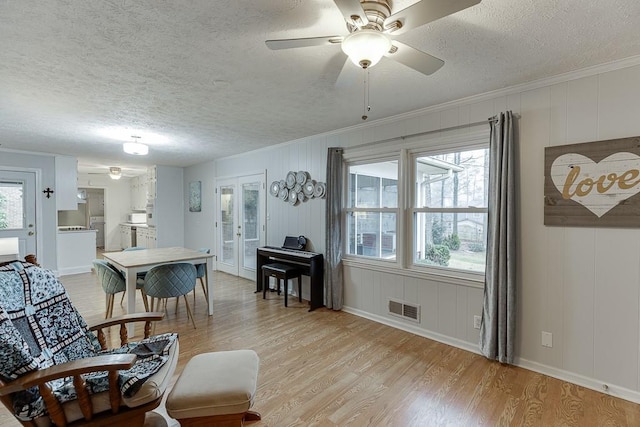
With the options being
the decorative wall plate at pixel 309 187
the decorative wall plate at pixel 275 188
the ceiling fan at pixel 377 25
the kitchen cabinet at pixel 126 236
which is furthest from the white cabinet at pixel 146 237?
A: the ceiling fan at pixel 377 25

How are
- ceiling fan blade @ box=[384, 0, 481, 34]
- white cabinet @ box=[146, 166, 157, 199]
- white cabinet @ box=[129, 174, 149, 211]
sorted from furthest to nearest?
white cabinet @ box=[129, 174, 149, 211]
white cabinet @ box=[146, 166, 157, 199]
ceiling fan blade @ box=[384, 0, 481, 34]

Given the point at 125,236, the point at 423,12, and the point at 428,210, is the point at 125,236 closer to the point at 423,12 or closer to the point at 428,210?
the point at 428,210

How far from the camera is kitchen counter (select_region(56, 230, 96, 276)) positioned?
604 cm

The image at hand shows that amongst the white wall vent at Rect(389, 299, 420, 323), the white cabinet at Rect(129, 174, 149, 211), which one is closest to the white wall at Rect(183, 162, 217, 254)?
the white cabinet at Rect(129, 174, 149, 211)

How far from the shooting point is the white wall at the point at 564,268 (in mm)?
2195

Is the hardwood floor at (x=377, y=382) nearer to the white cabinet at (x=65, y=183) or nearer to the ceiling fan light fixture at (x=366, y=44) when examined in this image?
the ceiling fan light fixture at (x=366, y=44)

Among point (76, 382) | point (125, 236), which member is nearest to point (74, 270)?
point (125, 236)

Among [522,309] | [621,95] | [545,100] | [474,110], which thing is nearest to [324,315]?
[522,309]

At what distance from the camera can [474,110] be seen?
289 cm

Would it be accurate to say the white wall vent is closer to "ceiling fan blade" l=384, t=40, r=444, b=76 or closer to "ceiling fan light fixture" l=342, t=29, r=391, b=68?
"ceiling fan blade" l=384, t=40, r=444, b=76

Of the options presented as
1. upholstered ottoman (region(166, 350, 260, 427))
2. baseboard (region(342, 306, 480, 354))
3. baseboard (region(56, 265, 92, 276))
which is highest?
upholstered ottoman (region(166, 350, 260, 427))

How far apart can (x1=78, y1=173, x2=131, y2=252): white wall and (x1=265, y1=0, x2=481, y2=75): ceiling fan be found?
10172 millimetres

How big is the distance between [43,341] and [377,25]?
2.42 metres

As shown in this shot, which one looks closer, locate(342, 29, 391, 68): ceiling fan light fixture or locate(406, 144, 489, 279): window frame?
locate(342, 29, 391, 68): ceiling fan light fixture
